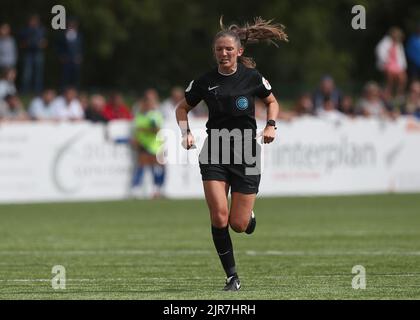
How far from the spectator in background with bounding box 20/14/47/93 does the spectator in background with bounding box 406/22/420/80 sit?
9473 mm

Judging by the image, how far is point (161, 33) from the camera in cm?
4909

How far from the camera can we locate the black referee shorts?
36.3 ft

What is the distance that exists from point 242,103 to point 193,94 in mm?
491

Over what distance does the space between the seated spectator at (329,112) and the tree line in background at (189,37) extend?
13047 millimetres

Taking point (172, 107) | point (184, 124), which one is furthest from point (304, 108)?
point (184, 124)

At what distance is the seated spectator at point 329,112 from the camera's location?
1105 inches

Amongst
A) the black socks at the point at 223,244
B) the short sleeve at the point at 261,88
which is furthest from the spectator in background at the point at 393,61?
the black socks at the point at 223,244

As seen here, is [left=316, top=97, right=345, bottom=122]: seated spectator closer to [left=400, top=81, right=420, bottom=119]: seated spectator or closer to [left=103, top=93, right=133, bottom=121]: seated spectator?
[left=400, top=81, right=420, bottom=119]: seated spectator

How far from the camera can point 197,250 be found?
1536 cm

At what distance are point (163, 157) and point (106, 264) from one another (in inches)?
508

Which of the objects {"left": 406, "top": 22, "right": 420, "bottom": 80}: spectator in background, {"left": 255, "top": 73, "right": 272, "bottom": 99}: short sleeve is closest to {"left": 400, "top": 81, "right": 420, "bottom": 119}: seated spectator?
{"left": 406, "top": 22, "right": 420, "bottom": 80}: spectator in background

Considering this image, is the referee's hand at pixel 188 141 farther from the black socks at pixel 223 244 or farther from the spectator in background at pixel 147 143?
the spectator in background at pixel 147 143

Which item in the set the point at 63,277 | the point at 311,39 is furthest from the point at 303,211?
the point at 311,39

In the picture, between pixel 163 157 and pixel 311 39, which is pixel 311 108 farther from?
pixel 311 39
